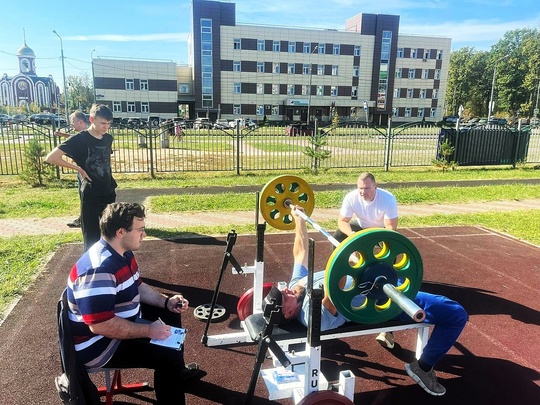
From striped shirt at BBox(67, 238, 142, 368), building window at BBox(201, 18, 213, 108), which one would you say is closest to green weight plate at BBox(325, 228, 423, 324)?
striped shirt at BBox(67, 238, 142, 368)

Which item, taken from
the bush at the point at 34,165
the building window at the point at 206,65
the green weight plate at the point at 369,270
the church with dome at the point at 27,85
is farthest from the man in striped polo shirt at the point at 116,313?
the church with dome at the point at 27,85

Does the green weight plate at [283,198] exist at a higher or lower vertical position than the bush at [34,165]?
higher

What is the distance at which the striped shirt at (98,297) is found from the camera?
223 centimetres

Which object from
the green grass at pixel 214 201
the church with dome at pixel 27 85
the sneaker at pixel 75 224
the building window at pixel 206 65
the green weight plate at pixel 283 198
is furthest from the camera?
the church with dome at pixel 27 85

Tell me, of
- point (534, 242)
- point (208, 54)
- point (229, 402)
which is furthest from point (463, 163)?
point (208, 54)

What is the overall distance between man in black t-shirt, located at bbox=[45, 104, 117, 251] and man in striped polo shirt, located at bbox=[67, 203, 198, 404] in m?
2.38

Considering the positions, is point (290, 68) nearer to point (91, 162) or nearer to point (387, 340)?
point (91, 162)

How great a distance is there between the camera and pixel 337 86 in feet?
183

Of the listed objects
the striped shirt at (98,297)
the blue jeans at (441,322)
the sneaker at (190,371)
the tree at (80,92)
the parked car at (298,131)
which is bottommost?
the sneaker at (190,371)

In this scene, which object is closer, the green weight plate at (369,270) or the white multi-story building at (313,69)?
the green weight plate at (369,270)

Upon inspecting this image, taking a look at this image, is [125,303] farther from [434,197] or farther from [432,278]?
[434,197]

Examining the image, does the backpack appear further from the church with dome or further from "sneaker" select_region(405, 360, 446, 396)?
the church with dome

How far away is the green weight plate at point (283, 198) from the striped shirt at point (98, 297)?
193cm

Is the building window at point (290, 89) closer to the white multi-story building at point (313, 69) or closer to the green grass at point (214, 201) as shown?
the white multi-story building at point (313, 69)
